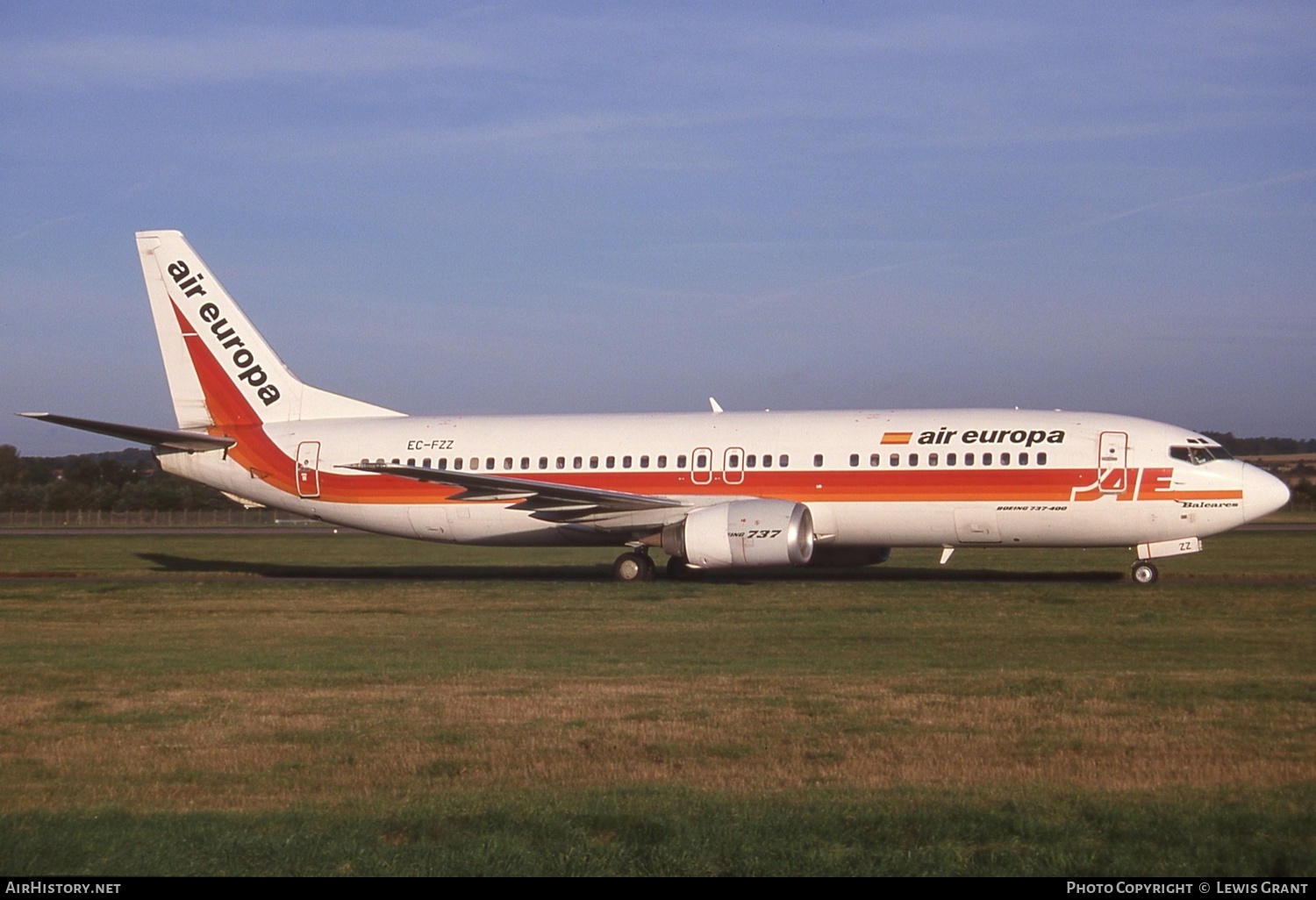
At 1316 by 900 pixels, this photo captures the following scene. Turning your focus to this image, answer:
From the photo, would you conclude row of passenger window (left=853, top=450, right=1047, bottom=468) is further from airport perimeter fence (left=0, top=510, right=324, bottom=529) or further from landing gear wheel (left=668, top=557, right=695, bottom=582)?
airport perimeter fence (left=0, top=510, right=324, bottom=529)

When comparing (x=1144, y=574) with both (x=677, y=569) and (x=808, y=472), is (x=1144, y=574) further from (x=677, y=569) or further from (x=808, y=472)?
(x=677, y=569)

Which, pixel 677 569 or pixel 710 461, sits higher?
pixel 710 461

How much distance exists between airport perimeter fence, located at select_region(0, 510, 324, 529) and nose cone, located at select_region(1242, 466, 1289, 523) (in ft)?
180

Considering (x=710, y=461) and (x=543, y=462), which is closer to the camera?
(x=710, y=461)

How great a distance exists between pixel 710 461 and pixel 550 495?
370cm

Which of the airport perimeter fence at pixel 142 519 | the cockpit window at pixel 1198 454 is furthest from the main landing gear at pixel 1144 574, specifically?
the airport perimeter fence at pixel 142 519

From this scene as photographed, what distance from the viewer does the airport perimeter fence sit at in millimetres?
73625

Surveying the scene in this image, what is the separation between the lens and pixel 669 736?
11523 mm

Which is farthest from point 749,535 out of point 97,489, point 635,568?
point 97,489

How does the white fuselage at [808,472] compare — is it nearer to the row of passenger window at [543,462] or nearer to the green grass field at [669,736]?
the row of passenger window at [543,462]

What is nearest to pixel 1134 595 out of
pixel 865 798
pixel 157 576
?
pixel 865 798

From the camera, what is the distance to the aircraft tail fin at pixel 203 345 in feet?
109

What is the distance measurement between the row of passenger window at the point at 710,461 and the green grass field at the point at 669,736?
4.45 meters
